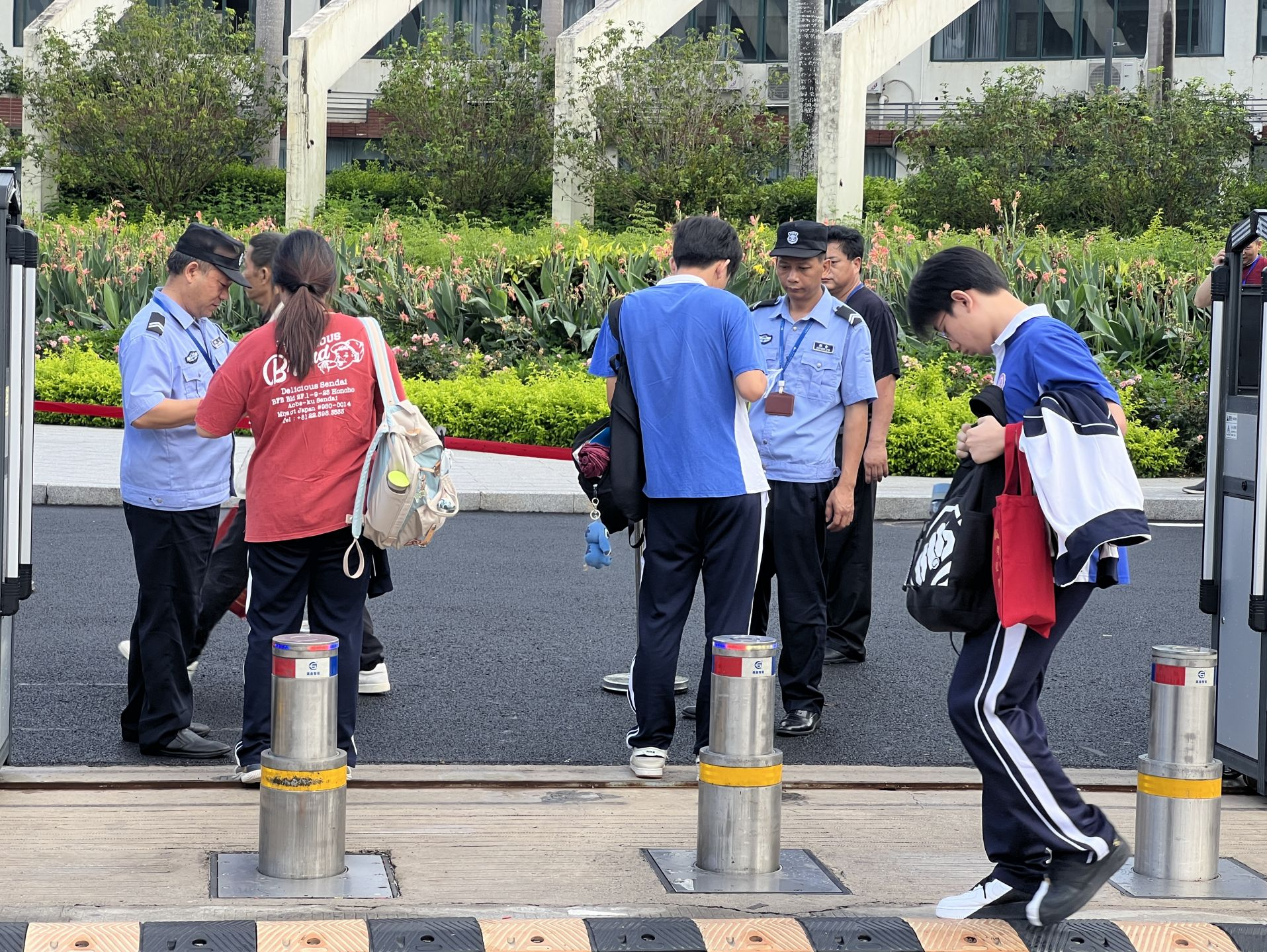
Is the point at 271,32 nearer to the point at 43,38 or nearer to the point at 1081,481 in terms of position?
the point at 43,38

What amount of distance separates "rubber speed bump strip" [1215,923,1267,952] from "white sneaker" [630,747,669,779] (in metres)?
2.00

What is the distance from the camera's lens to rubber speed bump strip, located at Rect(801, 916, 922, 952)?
14.0 feet

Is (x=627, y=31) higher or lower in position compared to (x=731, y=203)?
higher

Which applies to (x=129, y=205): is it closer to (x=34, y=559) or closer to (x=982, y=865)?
(x=34, y=559)

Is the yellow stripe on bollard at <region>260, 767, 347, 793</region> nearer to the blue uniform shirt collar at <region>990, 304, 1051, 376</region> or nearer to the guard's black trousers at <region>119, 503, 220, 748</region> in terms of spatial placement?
the guard's black trousers at <region>119, 503, 220, 748</region>

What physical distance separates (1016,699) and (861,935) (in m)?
0.74

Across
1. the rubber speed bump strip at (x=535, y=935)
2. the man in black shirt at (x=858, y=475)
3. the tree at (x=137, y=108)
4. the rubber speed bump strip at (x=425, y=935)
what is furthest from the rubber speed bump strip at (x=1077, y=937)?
the tree at (x=137, y=108)

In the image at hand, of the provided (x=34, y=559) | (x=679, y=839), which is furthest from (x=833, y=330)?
(x=34, y=559)

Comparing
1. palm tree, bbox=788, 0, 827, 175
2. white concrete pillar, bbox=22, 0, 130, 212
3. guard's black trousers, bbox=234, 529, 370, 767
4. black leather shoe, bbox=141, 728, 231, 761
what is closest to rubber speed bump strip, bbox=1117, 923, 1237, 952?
guard's black trousers, bbox=234, 529, 370, 767

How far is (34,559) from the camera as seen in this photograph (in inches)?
395

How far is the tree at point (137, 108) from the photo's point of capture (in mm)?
28047

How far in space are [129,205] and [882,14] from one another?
45.0ft

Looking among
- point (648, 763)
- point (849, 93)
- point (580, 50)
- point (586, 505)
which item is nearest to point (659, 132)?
point (580, 50)

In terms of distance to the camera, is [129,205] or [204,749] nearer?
[204,749]
